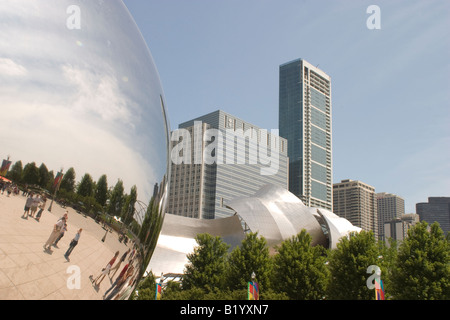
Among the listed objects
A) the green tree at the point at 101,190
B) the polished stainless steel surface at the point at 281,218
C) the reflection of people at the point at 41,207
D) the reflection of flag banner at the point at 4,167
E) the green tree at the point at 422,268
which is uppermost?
the polished stainless steel surface at the point at 281,218

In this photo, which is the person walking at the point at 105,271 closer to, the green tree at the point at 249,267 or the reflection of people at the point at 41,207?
the reflection of people at the point at 41,207

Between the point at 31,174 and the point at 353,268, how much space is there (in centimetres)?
2772

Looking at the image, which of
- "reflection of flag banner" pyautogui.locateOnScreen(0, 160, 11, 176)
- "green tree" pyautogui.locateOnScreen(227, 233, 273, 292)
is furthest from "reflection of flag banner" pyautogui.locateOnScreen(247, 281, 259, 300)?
"reflection of flag banner" pyautogui.locateOnScreen(0, 160, 11, 176)

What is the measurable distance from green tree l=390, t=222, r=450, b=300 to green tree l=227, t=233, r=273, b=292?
8450mm

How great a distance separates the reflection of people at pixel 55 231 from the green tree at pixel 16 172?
0.29 meters

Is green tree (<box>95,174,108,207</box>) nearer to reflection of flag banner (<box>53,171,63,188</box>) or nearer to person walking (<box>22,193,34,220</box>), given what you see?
reflection of flag banner (<box>53,171,63,188</box>)

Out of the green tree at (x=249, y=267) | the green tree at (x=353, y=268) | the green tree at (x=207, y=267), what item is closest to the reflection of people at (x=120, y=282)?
the green tree at (x=353, y=268)

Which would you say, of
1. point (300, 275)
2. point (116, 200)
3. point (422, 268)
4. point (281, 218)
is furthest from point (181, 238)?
point (116, 200)

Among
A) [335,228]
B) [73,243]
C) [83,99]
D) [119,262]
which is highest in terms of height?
[335,228]

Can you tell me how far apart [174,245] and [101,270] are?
4757cm

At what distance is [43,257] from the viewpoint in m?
2.26

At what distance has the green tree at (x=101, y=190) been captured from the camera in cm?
254

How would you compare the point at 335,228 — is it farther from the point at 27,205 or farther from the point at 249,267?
the point at 27,205
